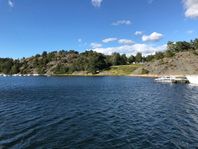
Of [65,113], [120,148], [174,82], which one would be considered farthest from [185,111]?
[174,82]

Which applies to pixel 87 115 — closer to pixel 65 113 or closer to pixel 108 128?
pixel 65 113

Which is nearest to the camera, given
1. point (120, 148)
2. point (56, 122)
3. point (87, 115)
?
point (120, 148)

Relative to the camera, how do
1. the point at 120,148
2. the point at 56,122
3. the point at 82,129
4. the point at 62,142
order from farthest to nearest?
1. the point at 56,122
2. the point at 82,129
3. the point at 62,142
4. the point at 120,148

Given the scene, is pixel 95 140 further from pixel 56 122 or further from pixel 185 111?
pixel 185 111

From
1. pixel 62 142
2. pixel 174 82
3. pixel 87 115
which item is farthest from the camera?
pixel 174 82

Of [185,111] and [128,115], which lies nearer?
[128,115]

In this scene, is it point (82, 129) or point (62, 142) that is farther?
point (82, 129)

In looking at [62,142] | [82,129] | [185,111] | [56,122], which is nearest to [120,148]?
[62,142]

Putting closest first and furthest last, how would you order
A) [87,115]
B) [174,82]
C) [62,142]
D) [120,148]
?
[120,148], [62,142], [87,115], [174,82]

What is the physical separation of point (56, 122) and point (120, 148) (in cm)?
1778

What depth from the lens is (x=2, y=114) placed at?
170ft

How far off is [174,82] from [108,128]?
13137 centimetres

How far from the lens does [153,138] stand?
34781 mm

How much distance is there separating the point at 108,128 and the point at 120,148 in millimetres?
10063
